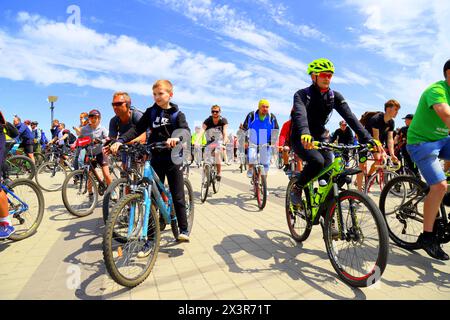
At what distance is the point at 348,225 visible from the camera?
2.88 meters

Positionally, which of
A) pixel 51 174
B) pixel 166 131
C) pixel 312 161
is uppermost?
pixel 166 131

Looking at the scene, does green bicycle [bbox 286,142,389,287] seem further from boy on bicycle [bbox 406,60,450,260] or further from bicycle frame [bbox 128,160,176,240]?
bicycle frame [bbox 128,160,176,240]

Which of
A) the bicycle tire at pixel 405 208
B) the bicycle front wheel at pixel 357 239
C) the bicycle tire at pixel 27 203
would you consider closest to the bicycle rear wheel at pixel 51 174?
the bicycle tire at pixel 27 203

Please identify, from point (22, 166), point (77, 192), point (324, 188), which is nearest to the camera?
point (324, 188)

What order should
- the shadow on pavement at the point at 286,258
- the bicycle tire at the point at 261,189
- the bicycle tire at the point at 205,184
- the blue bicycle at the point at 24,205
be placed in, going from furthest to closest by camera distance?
1. the bicycle tire at the point at 205,184
2. the bicycle tire at the point at 261,189
3. the blue bicycle at the point at 24,205
4. the shadow on pavement at the point at 286,258

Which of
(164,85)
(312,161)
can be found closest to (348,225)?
(312,161)

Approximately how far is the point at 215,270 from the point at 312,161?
1.75m

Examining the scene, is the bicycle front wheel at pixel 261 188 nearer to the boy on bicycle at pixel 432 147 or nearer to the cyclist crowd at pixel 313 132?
the cyclist crowd at pixel 313 132

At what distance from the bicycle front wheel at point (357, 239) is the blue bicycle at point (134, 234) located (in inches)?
76.1

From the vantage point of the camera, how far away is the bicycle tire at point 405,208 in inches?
141

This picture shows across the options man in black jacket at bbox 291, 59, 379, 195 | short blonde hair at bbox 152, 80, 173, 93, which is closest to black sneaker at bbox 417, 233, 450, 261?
man in black jacket at bbox 291, 59, 379, 195

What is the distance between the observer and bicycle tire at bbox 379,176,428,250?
3584 millimetres

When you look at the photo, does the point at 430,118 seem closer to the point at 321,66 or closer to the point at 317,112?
the point at 317,112

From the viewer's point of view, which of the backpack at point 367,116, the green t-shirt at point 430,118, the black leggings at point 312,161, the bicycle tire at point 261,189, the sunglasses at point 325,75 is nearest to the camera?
the green t-shirt at point 430,118
